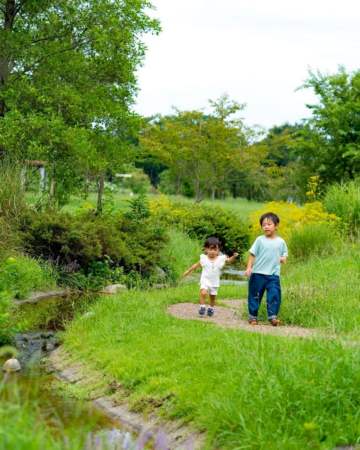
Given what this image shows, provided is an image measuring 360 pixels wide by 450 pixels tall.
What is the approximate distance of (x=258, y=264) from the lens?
374 inches

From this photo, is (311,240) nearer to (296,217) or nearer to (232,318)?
(296,217)

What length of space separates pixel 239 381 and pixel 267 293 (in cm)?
353

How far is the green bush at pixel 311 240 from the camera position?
54.0ft

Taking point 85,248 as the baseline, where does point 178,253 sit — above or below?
below

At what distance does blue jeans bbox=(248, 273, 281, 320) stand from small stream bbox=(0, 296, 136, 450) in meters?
2.45

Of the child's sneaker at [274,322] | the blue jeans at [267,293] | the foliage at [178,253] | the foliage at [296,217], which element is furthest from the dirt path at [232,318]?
the foliage at [296,217]

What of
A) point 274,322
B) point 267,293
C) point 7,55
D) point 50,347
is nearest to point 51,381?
point 50,347

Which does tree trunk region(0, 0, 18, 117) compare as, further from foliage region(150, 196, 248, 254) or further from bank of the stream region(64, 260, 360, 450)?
bank of the stream region(64, 260, 360, 450)

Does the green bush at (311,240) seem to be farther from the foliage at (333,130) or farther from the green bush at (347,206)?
the foliage at (333,130)

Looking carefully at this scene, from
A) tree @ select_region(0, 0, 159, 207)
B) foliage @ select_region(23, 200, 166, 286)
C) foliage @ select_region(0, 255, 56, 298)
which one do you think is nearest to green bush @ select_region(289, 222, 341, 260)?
foliage @ select_region(23, 200, 166, 286)

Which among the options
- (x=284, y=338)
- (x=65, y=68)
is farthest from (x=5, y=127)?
(x=284, y=338)

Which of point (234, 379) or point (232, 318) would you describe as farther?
point (232, 318)

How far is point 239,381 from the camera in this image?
5863mm

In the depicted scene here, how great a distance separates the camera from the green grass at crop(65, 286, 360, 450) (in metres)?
5.20
